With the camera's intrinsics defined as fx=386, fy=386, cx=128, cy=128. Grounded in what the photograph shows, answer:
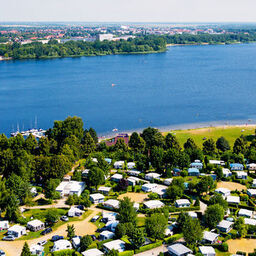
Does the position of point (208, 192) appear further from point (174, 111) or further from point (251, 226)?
point (174, 111)

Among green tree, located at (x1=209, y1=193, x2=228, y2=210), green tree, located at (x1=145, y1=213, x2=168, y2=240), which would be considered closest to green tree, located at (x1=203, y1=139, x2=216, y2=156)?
green tree, located at (x1=209, y1=193, x2=228, y2=210)

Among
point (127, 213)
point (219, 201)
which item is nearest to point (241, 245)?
point (219, 201)

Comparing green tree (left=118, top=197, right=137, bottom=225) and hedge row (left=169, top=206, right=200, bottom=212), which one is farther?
hedge row (left=169, top=206, right=200, bottom=212)

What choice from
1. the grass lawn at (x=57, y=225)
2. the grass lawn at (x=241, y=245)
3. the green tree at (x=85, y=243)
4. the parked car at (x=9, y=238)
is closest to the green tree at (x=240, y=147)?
the grass lawn at (x=241, y=245)

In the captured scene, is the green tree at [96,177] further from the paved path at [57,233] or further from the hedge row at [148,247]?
the hedge row at [148,247]

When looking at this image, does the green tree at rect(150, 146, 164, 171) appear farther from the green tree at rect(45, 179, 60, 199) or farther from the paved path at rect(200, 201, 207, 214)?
the green tree at rect(45, 179, 60, 199)

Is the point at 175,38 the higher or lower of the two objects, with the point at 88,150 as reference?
higher

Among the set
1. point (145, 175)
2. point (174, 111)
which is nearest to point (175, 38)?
point (174, 111)
